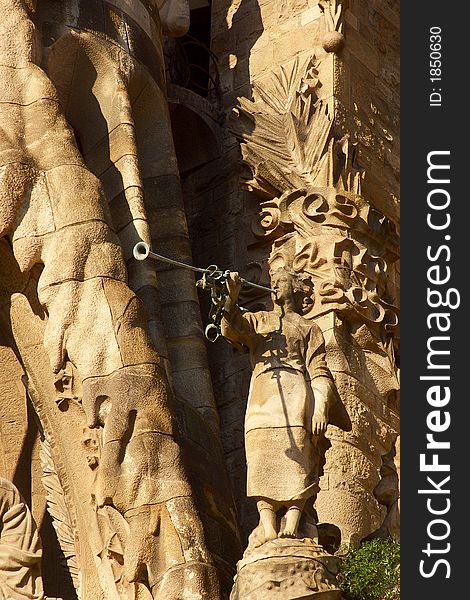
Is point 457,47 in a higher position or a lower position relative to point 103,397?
higher

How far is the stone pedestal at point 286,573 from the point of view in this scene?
42.0ft

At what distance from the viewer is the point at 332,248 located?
16.8 m

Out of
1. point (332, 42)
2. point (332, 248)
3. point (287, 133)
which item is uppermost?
point (332, 42)

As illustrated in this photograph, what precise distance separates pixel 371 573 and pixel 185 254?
3797 mm

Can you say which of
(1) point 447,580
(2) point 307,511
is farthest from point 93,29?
(1) point 447,580

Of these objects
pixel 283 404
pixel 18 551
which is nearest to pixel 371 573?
pixel 283 404

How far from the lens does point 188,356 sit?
1588cm

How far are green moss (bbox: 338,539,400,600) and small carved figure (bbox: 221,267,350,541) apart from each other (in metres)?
0.38

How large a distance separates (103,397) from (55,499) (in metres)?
1.02

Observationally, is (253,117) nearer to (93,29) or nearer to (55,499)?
(93,29)

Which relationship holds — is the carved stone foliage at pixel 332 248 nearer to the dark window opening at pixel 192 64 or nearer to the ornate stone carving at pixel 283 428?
the dark window opening at pixel 192 64

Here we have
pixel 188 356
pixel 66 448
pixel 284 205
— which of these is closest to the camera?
pixel 66 448

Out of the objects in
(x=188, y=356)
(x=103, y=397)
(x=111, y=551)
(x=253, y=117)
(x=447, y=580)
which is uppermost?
(x=253, y=117)

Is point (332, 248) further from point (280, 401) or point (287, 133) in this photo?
point (280, 401)
